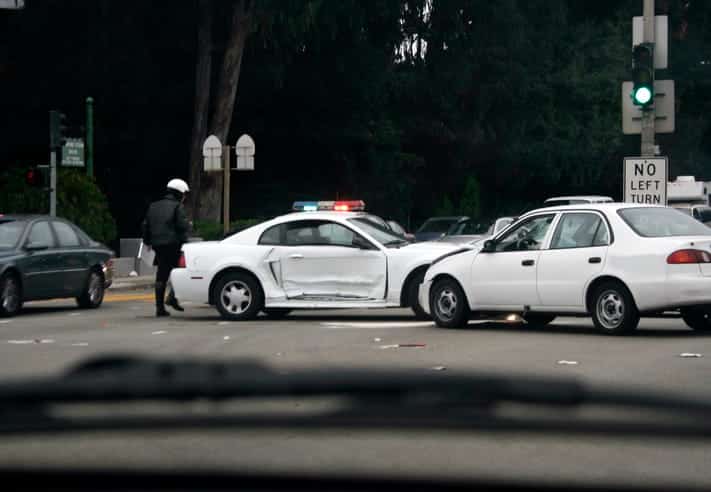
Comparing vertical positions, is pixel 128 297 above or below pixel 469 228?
below

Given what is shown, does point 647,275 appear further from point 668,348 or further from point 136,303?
point 136,303

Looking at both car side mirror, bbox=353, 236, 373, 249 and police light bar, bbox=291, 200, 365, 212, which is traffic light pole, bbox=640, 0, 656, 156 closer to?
police light bar, bbox=291, 200, 365, 212

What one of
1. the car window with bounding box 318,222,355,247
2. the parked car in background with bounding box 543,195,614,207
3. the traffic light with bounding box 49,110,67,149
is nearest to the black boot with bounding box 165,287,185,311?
the car window with bounding box 318,222,355,247

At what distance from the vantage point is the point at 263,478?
4.72 feet

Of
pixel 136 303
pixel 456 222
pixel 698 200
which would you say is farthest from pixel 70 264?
pixel 698 200

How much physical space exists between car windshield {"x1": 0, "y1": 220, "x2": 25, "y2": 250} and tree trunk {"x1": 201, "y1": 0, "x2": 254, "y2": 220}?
15867mm

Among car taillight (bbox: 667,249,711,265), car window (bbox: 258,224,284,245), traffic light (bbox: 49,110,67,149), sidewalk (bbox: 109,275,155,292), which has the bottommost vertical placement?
sidewalk (bbox: 109,275,155,292)

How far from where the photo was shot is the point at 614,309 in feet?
44.8

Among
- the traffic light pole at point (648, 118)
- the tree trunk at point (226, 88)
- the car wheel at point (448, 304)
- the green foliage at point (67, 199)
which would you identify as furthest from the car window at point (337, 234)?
the tree trunk at point (226, 88)

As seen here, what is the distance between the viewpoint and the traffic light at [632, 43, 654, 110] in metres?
19.7

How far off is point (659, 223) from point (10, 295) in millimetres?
8478

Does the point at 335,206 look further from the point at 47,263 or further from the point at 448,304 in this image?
the point at 448,304

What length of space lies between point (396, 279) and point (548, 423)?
49.4ft

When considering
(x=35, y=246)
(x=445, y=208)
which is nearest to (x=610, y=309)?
(x=35, y=246)
